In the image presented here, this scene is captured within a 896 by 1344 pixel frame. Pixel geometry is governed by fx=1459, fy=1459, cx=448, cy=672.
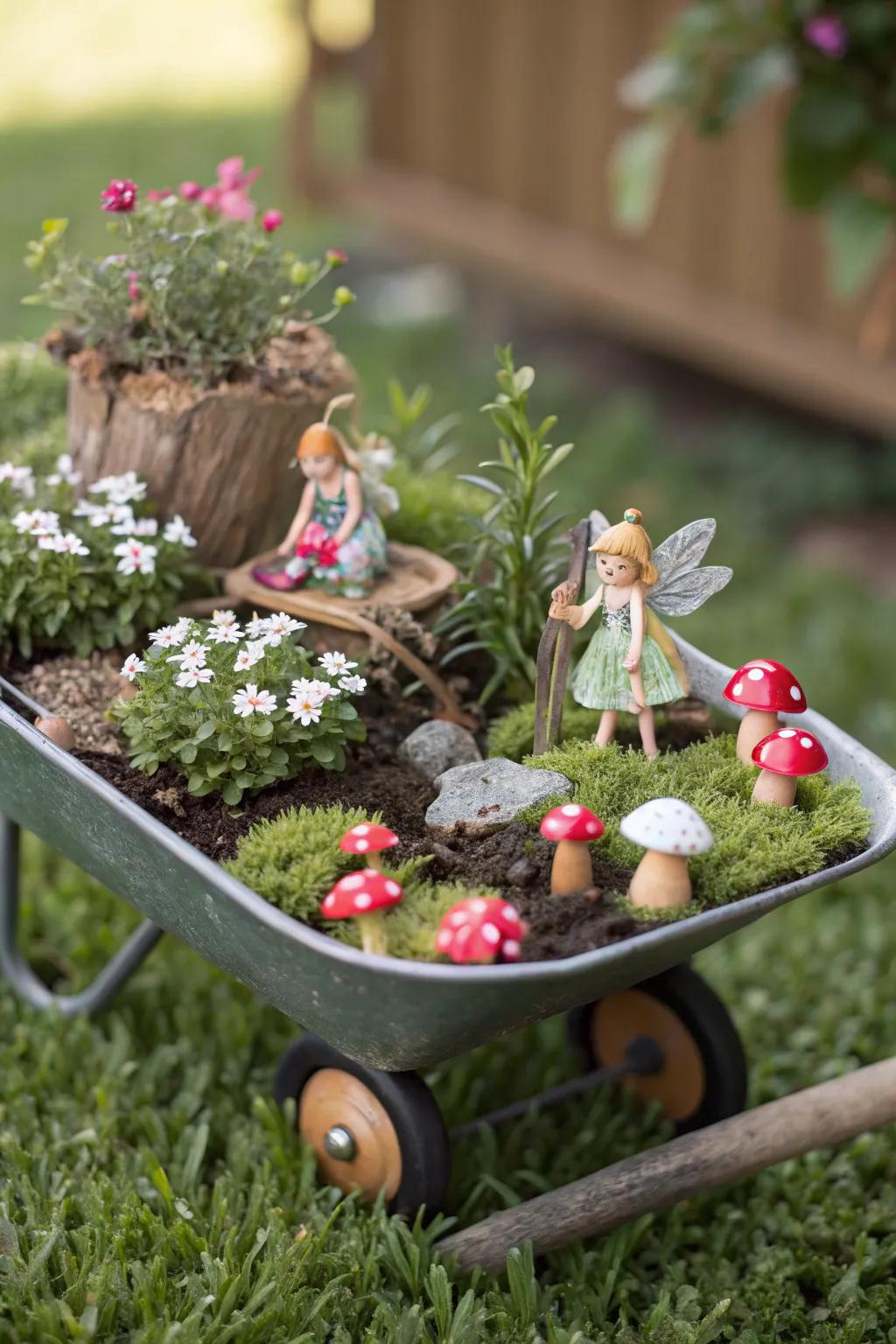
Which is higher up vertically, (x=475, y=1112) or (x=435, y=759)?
(x=435, y=759)

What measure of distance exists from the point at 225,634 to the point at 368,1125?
2.48 ft

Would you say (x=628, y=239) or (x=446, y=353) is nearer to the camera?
(x=628, y=239)

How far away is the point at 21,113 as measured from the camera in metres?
9.76

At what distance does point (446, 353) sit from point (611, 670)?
4995mm

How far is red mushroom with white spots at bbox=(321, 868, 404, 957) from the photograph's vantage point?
170 cm

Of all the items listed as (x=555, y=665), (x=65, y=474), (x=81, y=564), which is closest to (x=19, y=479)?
(x=65, y=474)

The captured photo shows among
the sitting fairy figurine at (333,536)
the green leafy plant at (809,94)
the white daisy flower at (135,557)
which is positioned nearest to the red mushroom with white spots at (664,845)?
the sitting fairy figurine at (333,536)

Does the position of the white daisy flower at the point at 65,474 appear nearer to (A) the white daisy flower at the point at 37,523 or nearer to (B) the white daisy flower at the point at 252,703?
(A) the white daisy flower at the point at 37,523

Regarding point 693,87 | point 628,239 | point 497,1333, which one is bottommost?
point 497,1333

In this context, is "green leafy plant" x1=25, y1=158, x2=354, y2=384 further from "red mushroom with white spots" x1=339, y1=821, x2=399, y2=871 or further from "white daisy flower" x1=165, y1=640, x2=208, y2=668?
"red mushroom with white spots" x1=339, y1=821, x2=399, y2=871

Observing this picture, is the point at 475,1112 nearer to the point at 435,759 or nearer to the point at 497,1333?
the point at 497,1333

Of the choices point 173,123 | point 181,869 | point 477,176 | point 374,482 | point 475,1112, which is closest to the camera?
point 181,869

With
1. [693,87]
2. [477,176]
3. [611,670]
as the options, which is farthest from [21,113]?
[611,670]

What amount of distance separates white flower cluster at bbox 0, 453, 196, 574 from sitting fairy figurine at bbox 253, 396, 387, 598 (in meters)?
0.17
